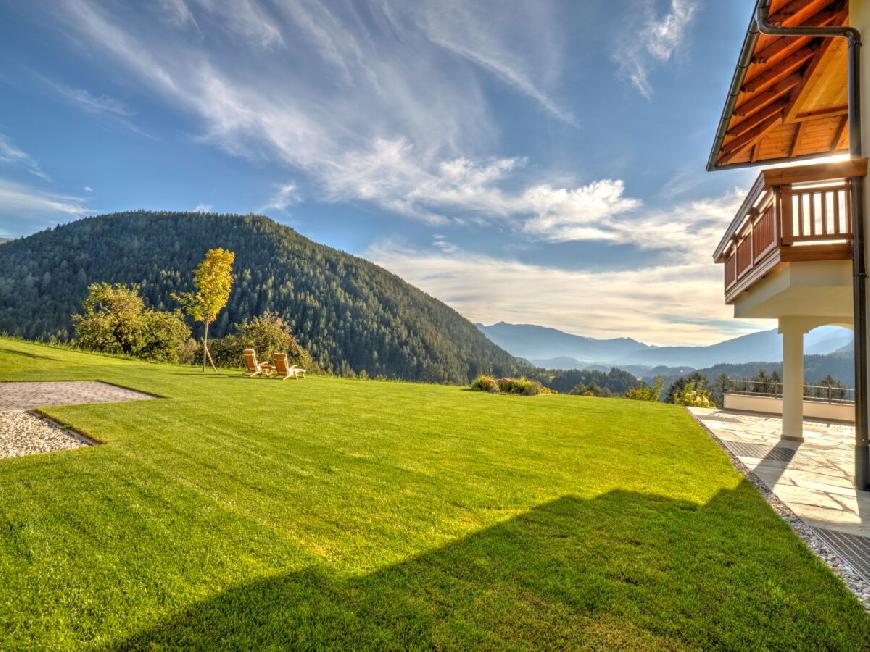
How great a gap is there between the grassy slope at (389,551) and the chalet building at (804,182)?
9.75ft

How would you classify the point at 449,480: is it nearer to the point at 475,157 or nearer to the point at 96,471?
the point at 96,471

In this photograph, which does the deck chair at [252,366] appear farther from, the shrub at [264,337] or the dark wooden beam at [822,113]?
the dark wooden beam at [822,113]

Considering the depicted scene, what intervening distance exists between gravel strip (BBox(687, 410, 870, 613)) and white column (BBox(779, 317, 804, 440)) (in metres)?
4.68

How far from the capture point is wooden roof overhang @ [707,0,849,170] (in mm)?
6418

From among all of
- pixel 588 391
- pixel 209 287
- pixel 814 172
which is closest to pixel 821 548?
pixel 814 172

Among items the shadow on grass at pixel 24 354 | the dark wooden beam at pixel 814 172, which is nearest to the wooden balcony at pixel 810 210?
the dark wooden beam at pixel 814 172

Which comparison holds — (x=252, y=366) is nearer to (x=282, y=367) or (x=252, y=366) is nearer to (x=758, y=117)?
(x=282, y=367)

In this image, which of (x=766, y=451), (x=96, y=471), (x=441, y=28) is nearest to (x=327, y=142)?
(x=441, y=28)

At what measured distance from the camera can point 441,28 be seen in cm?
1285

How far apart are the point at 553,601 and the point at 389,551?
4.07ft

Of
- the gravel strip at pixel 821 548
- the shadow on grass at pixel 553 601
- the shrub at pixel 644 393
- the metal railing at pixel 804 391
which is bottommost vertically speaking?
the shadow on grass at pixel 553 601

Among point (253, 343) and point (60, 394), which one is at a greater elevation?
point (253, 343)

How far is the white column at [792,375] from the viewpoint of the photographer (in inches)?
366

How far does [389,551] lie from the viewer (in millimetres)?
3262
